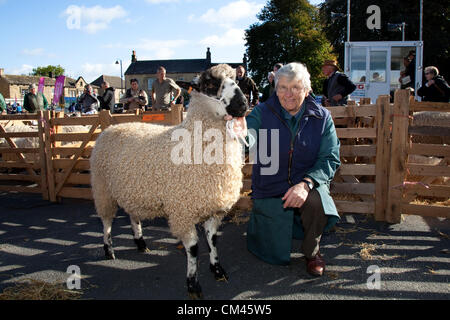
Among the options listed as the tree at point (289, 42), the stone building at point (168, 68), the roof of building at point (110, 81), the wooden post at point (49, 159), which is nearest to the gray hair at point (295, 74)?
the wooden post at point (49, 159)

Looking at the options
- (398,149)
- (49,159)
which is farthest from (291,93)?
(49,159)

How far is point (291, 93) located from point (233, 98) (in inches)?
26.2

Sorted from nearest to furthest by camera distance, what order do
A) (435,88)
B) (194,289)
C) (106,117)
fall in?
(194,289), (106,117), (435,88)

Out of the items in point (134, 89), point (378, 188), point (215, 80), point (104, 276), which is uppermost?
point (134, 89)

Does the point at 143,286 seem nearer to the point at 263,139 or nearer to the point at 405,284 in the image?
the point at 263,139

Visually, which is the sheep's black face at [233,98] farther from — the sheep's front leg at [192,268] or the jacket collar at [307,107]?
the sheep's front leg at [192,268]

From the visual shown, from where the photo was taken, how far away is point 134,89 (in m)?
8.77

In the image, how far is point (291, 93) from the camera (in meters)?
3.04

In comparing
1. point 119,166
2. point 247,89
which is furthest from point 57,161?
point 247,89

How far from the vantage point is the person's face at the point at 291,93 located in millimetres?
3016

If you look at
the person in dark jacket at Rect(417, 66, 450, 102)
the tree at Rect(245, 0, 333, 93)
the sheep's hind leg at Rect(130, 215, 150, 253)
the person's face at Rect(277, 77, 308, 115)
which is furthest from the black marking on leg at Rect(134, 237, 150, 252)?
the tree at Rect(245, 0, 333, 93)

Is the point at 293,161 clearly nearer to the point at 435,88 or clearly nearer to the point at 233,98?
the point at 233,98

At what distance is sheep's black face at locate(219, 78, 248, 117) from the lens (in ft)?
8.73
